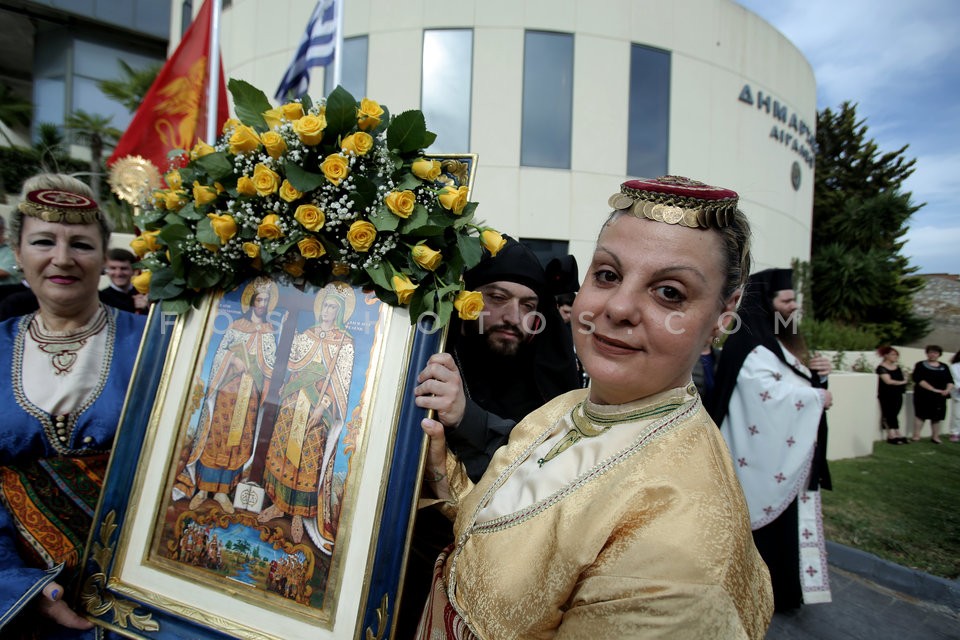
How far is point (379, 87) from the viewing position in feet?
40.7

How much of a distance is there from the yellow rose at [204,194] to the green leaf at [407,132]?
65cm

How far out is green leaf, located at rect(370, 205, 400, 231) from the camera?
1678 mm

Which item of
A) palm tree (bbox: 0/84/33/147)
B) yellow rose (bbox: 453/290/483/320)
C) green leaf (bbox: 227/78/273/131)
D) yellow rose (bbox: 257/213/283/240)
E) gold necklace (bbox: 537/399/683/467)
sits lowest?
gold necklace (bbox: 537/399/683/467)

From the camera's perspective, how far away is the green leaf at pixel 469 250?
172 centimetres

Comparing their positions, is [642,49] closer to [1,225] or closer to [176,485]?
[1,225]

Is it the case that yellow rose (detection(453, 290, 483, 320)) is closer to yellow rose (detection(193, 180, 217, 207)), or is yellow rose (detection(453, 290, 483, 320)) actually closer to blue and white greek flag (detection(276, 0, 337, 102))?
yellow rose (detection(193, 180, 217, 207))

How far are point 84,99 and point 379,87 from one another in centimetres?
1892

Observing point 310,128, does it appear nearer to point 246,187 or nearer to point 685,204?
point 246,187

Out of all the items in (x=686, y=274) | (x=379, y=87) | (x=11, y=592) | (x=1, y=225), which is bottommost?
(x=11, y=592)

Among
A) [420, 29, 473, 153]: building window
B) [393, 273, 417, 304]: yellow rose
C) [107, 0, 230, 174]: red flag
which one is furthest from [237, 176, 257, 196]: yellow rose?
[420, 29, 473, 153]: building window

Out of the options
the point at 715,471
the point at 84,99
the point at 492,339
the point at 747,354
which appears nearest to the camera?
the point at 715,471

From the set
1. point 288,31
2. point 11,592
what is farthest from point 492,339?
point 288,31

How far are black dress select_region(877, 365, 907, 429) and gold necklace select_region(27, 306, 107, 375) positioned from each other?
12.7 metres

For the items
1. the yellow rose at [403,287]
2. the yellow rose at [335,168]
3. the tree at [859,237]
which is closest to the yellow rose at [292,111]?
the yellow rose at [335,168]
